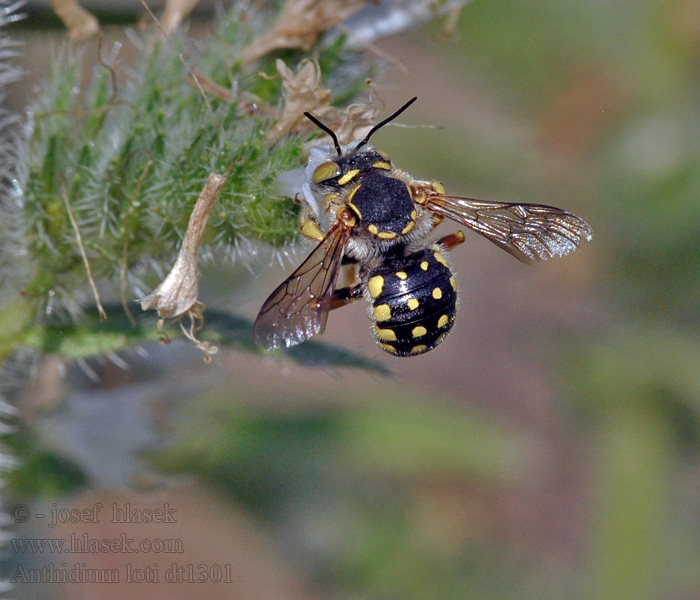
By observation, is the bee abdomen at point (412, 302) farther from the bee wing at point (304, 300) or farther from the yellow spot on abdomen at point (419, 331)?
the bee wing at point (304, 300)

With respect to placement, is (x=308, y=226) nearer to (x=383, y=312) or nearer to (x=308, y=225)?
(x=308, y=225)

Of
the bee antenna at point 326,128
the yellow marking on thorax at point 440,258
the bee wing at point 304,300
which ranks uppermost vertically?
the bee antenna at point 326,128

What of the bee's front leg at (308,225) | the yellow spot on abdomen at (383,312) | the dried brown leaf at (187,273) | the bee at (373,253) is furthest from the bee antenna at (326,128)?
the yellow spot on abdomen at (383,312)

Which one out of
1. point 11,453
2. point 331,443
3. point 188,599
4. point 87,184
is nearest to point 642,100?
point 331,443

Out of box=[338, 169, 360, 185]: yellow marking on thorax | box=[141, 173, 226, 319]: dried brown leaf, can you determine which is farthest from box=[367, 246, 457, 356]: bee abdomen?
box=[141, 173, 226, 319]: dried brown leaf

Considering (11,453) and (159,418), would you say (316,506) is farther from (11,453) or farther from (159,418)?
(11,453)

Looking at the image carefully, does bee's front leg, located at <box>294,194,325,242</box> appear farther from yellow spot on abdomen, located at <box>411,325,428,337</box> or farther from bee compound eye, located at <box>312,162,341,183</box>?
yellow spot on abdomen, located at <box>411,325,428,337</box>
